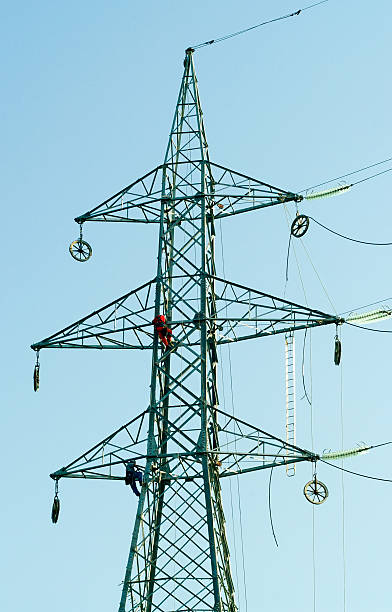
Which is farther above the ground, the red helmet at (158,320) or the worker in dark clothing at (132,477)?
the red helmet at (158,320)

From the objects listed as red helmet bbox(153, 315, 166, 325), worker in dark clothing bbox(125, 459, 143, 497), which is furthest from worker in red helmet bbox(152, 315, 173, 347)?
worker in dark clothing bbox(125, 459, 143, 497)

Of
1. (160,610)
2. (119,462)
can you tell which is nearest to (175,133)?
(119,462)

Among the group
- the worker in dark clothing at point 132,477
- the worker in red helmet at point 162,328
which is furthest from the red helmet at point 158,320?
the worker in dark clothing at point 132,477

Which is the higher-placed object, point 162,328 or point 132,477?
point 162,328

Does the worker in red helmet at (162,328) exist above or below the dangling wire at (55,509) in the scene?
above

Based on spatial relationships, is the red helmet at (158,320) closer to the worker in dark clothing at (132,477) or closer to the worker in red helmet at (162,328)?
the worker in red helmet at (162,328)

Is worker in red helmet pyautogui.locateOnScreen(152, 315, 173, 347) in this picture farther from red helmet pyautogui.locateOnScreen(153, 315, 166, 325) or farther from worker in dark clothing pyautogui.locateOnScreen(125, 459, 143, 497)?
worker in dark clothing pyautogui.locateOnScreen(125, 459, 143, 497)

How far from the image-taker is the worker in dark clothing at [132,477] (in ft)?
162

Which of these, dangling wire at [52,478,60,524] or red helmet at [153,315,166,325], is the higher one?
red helmet at [153,315,166,325]

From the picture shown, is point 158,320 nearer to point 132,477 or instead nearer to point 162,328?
point 162,328

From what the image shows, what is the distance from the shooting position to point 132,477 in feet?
162

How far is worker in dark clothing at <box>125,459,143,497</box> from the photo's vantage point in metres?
49.5

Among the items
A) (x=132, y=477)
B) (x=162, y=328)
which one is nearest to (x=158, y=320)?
(x=162, y=328)

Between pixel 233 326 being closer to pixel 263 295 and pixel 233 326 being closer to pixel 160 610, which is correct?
pixel 263 295
